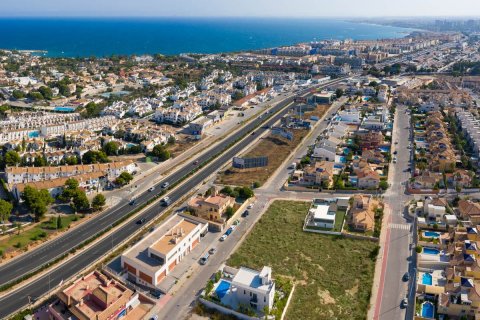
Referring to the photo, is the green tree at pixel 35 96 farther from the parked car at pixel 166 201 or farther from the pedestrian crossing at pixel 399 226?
the pedestrian crossing at pixel 399 226

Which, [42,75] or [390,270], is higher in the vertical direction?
[42,75]

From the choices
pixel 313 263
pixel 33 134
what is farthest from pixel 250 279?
pixel 33 134

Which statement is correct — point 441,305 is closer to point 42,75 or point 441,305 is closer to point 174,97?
point 174,97

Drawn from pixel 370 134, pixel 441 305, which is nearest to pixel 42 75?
pixel 370 134

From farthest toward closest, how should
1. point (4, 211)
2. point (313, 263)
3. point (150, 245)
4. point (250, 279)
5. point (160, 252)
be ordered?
1. point (4, 211)
2. point (313, 263)
3. point (150, 245)
4. point (160, 252)
5. point (250, 279)

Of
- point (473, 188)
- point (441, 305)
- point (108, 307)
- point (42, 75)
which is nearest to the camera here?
point (108, 307)

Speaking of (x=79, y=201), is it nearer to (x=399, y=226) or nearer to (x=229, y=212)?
(x=229, y=212)
